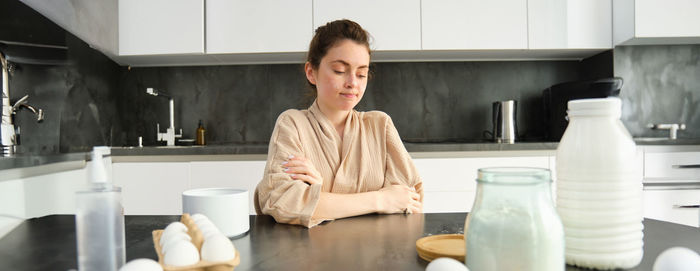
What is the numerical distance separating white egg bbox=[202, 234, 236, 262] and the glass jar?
1.00 feet

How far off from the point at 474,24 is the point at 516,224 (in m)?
2.45

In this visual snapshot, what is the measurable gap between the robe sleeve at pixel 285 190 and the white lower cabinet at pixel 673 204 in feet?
7.09

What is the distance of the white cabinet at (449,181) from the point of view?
2.44 meters

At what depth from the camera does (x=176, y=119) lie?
3.10 m

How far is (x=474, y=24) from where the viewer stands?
108 inches

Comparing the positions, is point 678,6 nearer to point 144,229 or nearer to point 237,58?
point 237,58

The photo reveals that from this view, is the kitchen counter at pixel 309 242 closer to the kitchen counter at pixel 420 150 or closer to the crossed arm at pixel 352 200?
the crossed arm at pixel 352 200

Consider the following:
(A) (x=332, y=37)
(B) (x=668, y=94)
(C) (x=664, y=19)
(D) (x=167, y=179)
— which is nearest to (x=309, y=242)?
(A) (x=332, y=37)

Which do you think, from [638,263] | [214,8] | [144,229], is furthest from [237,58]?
[638,263]

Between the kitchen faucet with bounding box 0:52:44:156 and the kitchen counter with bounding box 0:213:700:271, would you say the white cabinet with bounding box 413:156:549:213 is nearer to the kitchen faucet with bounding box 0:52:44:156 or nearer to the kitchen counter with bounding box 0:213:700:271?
the kitchen counter with bounding box 0:213:700:271

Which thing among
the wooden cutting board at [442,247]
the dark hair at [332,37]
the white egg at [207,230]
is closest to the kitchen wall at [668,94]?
the dark hair at [332,37]

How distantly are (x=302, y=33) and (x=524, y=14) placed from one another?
4.57ft

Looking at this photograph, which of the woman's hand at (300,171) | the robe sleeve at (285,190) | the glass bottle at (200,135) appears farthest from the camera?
the glass bottle at (200,135)

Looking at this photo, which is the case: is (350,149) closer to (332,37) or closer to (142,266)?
(332,37)
